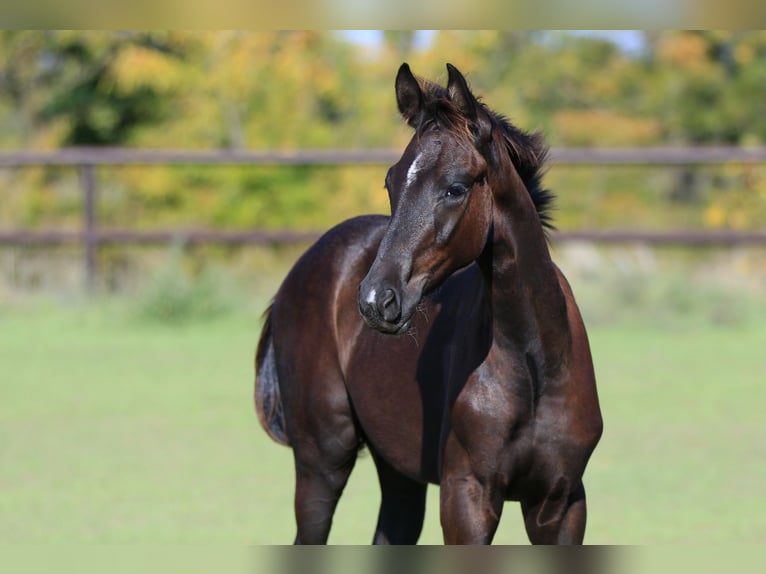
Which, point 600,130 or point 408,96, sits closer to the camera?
point 408,96

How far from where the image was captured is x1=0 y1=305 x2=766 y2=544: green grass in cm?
600

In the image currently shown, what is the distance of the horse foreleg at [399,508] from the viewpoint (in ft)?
14.2

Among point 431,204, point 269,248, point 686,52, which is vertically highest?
point 686,52

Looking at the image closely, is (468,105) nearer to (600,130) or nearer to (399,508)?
(399,508)

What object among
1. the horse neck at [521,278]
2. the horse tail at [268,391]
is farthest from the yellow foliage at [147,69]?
the horse neck at [521,278]

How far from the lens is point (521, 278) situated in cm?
310

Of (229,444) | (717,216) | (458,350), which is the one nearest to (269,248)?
(717,216)

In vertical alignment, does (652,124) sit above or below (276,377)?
above

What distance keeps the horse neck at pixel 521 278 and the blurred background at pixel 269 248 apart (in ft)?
8.77

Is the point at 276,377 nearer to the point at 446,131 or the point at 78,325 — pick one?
the point at 446,131

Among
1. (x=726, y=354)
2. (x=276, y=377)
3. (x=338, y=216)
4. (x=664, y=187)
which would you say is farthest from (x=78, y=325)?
(x=664, y=187)

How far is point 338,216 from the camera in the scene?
1905cm

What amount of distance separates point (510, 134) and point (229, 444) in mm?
5878

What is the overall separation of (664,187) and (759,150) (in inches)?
254
